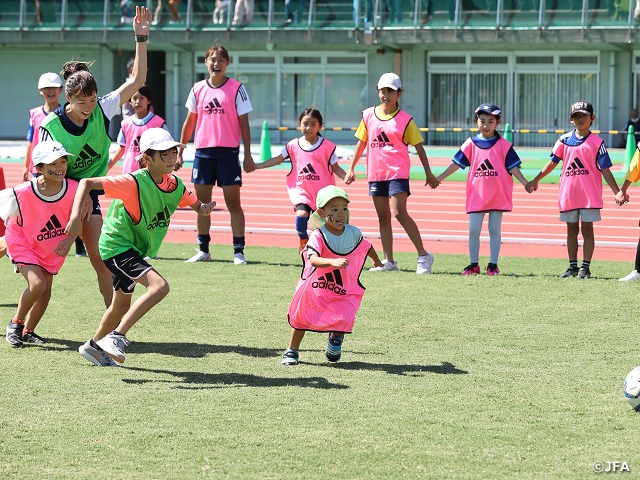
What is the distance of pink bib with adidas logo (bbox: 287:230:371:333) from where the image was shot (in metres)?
6.68

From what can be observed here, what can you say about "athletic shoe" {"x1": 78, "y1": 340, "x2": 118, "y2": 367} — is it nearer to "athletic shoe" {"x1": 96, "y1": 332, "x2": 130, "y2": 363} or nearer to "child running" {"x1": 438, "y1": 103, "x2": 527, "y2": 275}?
"athletic shoe" {"x1": 96, "y1": 332, "x2": 130, "y2": 363}

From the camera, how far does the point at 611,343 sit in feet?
23.7

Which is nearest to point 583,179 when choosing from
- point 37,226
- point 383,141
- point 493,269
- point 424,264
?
point 493,269

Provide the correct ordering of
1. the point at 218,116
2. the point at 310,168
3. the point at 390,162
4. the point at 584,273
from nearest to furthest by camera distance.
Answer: the point at 584,273, the point at 390,162, the point at 310,168, the point at 218,116

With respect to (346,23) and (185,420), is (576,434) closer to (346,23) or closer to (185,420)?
(185,420)

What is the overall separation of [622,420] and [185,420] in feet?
7.37

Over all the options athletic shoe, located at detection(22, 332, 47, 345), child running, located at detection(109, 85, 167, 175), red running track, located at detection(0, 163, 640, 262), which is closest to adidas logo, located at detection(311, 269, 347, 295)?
athletic shoe, located at detection(22, 332, 47, 345)

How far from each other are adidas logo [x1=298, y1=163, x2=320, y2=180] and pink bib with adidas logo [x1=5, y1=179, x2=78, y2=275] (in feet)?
13.3

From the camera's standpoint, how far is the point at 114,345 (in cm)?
648

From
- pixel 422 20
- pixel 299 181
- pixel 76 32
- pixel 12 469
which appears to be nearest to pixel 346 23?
pixel 422 20

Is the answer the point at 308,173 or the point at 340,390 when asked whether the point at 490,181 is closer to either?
the point at 308,173

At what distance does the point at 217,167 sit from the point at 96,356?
5.23m

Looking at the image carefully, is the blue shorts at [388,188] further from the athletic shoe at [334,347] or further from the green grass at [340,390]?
the athletic shoe at [334,347]

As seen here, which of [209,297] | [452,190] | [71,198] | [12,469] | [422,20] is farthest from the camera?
[422,20]
